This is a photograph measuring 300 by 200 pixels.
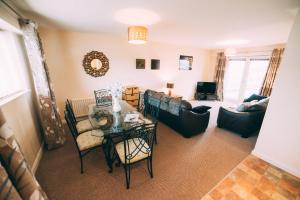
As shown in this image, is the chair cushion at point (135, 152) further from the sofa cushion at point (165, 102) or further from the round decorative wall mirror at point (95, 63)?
the round decorative wall mirror at point (95, 63)

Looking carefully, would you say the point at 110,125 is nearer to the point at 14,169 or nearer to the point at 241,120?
the point at 14,169

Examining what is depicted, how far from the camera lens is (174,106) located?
3041mm

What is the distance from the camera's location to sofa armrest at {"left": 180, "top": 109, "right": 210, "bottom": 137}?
113 inches

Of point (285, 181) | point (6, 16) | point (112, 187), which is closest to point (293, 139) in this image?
point (285, 181)

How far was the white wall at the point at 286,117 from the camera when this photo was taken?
1931mm

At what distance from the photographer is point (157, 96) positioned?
3418 mm

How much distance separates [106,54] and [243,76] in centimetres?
549

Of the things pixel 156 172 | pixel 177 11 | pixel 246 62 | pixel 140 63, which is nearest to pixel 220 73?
pixel 246 62

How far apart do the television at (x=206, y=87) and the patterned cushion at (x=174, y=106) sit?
3.66 m

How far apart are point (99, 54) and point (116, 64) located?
0.56m

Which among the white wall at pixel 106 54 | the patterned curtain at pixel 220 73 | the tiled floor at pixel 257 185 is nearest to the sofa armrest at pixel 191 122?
the tiled floor at pixel 257 185

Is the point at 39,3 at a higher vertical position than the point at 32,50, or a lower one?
higher

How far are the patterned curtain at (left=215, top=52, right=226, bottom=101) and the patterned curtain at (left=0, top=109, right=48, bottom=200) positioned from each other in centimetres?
683

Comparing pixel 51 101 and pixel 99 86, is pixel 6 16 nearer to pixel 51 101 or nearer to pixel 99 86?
pixel 51 101
